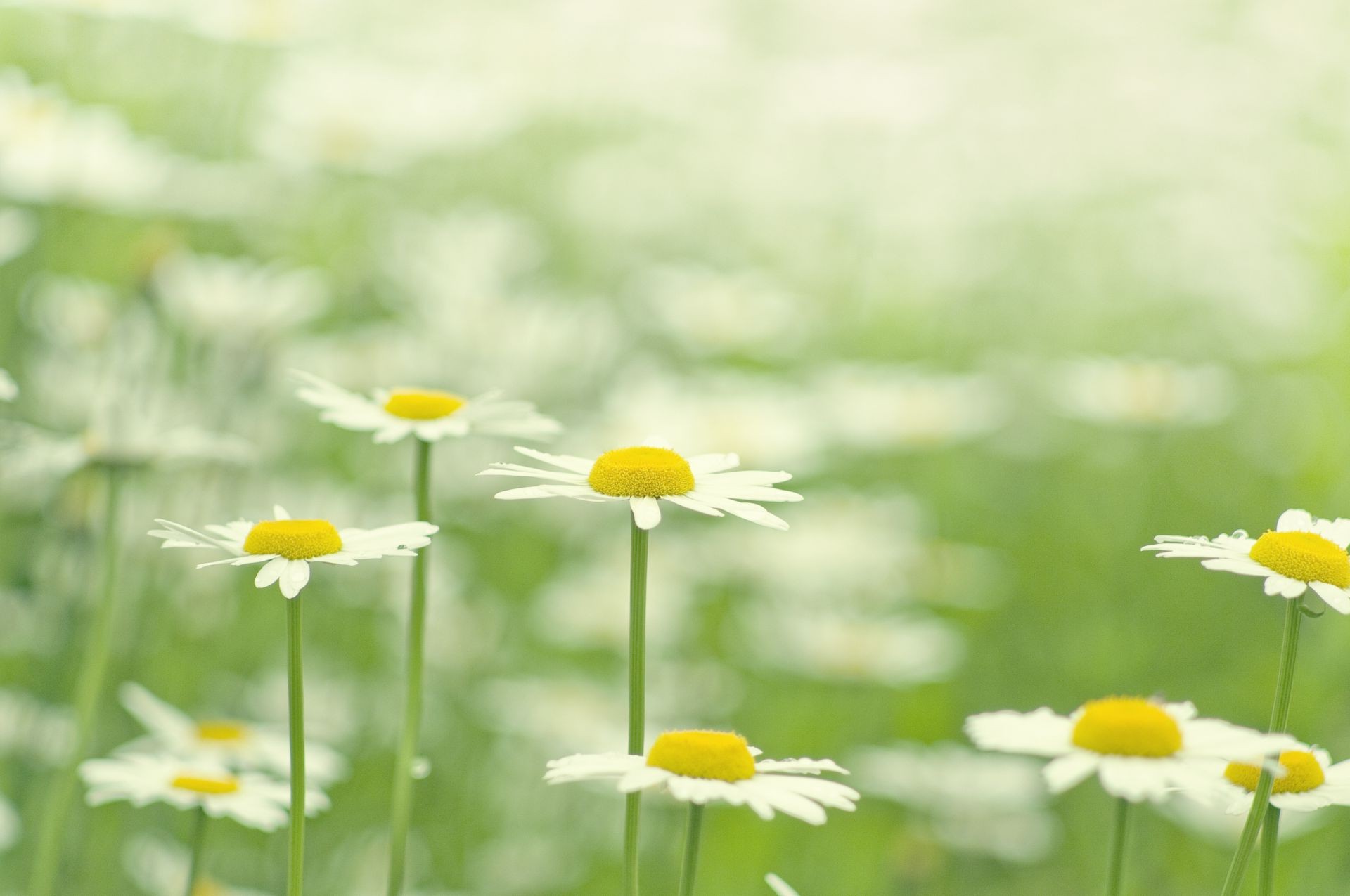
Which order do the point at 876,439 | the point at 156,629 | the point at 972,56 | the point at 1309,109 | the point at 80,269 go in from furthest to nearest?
the point at 972,56 → the point at 1309,109 → the point at 876,439 → the point at 80,269 → the point at 156,629

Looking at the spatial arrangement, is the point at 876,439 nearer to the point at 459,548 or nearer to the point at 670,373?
the point at 670,373

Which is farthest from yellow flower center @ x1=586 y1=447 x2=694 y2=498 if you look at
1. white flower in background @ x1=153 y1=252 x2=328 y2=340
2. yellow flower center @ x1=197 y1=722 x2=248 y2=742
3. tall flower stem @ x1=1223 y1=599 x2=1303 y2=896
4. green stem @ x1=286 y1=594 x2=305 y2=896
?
white flower in background @ x1=153 y1=252 x2=328 y2=340

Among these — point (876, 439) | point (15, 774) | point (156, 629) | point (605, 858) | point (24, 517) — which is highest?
point (876, 439)

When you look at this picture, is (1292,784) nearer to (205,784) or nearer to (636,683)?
(636,683)

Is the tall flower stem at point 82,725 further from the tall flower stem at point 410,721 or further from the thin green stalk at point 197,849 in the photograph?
the tall flower stem at point 410,721

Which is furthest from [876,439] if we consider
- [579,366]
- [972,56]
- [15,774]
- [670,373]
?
[972,56]

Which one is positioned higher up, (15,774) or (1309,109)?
(1309,109)

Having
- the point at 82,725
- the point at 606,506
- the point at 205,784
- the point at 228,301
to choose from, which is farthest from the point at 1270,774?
the point at 606,506

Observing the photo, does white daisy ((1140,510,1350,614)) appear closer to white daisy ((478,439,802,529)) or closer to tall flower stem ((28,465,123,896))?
white daisy ((478,439,802,529))
